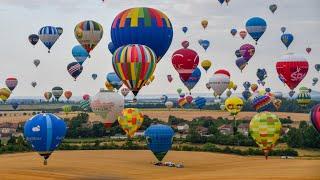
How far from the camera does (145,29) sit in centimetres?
5456

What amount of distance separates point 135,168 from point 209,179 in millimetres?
16212

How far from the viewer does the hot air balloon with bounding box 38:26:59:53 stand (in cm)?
8175

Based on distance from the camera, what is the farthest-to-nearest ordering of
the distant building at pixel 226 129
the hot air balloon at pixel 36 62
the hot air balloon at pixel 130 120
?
1. the hot air balloon at pixel 36 62
2. the distant building at pixel 226 129
3. the hot air balloon at pixel 130 120

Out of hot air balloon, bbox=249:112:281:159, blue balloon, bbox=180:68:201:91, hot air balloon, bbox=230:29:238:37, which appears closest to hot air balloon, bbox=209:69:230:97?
blue balloon, bbox=180:68:201:91

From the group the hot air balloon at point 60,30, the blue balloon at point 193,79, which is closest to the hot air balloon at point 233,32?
the blue balloon at point 193,79

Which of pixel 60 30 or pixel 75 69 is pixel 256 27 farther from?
pixel 75 69

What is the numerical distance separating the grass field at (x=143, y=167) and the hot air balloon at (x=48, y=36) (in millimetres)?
13257

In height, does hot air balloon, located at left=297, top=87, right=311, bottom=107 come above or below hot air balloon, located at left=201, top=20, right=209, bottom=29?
below

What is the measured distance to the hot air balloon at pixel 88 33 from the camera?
2746 inches

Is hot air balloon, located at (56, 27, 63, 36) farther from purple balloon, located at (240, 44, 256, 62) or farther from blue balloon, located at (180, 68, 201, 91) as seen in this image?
purple balloon, located at (240, 44, 256, 62)

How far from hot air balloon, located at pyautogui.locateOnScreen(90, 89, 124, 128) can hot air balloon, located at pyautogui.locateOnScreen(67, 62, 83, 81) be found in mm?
27790

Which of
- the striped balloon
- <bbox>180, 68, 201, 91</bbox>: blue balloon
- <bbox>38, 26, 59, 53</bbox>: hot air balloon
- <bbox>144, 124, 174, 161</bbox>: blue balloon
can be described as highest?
<bbox>38, 26, 59, 53</bbox>: hot air balloon

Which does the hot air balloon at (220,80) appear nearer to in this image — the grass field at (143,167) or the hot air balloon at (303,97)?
the hot air balloon at (303,97)

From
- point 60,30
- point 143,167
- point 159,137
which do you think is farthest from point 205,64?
point 159,137
